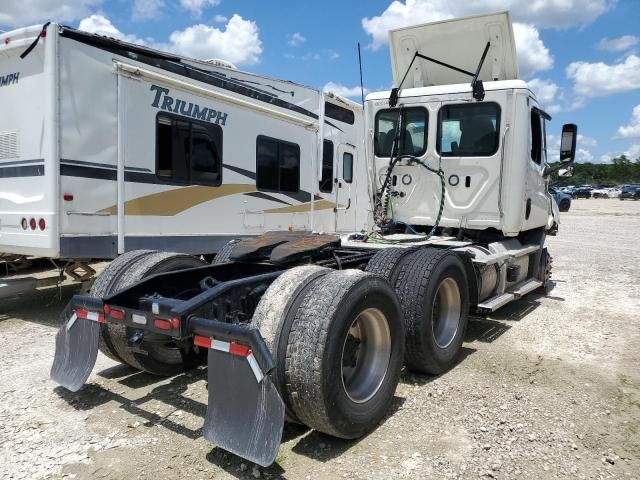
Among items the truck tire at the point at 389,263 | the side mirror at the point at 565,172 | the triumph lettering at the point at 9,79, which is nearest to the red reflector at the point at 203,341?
the truck tire at the point at 389,263

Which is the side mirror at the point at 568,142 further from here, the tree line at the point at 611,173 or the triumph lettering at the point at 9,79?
the tree line at the point at 611,173

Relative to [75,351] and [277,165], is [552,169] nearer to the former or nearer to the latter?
[277,165]

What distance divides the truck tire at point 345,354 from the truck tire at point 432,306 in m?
0.50

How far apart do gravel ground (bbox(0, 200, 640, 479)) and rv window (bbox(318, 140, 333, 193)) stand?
207 inches

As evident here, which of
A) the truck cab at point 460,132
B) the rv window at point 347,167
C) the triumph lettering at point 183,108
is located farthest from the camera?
the rv window at point 347,167

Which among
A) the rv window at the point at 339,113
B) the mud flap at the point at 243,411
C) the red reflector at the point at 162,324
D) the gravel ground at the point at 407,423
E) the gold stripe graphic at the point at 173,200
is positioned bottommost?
the gravel ground at the point at 407,423

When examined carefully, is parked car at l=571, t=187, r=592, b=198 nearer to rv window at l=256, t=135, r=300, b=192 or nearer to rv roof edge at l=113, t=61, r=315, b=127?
rv window at l=256, t=135, r=300, b=192

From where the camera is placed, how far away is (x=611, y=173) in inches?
3994

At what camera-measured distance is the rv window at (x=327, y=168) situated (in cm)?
999

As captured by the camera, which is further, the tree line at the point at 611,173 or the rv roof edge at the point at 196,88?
the tree line at the point at 611,173

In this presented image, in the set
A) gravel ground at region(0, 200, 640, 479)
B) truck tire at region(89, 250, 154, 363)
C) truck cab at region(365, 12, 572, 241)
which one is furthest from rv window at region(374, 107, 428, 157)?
truck tire at region(89, 250, 154, 363)

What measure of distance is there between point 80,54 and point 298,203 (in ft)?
14.5

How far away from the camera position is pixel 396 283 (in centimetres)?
424

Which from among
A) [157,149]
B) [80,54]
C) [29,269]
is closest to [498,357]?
[157,149]
